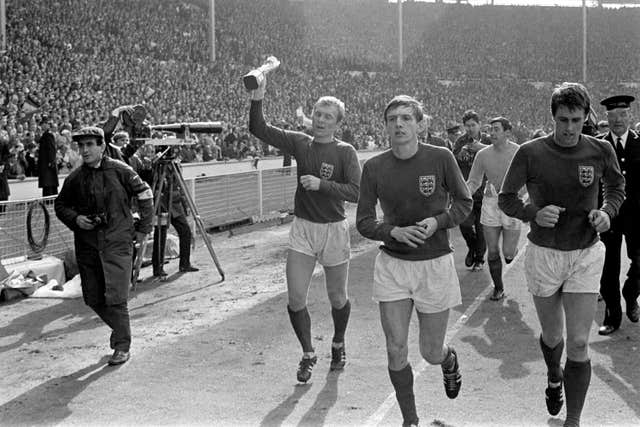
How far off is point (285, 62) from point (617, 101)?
127ft

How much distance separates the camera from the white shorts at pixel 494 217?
27.5ft

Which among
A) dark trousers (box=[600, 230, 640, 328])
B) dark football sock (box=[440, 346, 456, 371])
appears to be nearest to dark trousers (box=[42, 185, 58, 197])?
dark trousers (box=[600, 230, 640, 328])

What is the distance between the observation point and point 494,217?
27.6 ft

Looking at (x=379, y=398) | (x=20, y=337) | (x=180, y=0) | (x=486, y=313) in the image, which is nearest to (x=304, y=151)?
(x=379, y=398)

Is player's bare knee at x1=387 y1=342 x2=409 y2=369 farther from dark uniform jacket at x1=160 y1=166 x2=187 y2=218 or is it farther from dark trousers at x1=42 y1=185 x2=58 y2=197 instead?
dark trousers at x1=42 y1=185 x2=58 y2=197

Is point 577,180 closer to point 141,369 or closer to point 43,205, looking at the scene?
point 141,369

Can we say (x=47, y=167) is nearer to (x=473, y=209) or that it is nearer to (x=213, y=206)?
(x=213, y=206)

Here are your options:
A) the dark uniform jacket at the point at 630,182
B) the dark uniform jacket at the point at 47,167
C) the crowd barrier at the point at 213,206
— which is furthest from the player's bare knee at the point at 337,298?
the dark uniform jacket at the point at 47,167

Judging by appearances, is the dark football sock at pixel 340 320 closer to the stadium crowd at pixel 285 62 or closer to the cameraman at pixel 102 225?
the cameraman at pixel 102 225

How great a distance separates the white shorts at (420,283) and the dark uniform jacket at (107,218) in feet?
8.79

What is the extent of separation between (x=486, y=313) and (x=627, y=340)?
1472mm

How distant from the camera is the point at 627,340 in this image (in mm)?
6449

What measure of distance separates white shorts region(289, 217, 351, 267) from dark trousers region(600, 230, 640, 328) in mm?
2379

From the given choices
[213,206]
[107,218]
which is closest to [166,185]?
[107,218]
